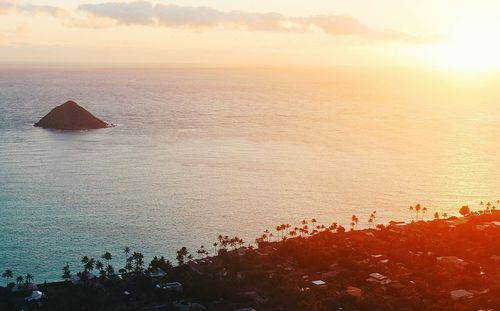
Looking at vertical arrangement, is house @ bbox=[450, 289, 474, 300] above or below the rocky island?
below

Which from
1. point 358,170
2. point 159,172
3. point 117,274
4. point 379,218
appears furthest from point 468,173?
point 117,274

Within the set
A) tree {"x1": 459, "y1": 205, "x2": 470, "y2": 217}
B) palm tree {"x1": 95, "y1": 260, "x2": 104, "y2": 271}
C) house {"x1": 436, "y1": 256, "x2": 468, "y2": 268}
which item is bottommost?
palm tree {"x1": 95, "y1": 260, "x2": 104, "y2": 271}

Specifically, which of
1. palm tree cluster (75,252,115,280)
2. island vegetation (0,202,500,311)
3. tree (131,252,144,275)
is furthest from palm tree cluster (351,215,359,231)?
palm tree cluster (75,252,115,280)

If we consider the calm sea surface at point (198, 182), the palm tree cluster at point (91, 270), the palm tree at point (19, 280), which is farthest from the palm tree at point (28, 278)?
the palm tree cluster at point (91, 270)

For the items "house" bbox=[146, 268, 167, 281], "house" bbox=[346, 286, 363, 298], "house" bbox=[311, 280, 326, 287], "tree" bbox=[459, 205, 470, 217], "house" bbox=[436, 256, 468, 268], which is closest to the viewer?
"house" bbox=[346, 286, 363, 298]

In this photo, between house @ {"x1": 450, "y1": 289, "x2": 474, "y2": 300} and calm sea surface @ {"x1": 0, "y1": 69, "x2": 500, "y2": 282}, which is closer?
house @ {"x1": 450, "y1": 289, "x2": 474, "y2": 300}

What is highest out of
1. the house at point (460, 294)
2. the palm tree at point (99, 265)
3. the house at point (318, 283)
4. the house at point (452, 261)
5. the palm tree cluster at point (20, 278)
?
the house at point (452, 261)

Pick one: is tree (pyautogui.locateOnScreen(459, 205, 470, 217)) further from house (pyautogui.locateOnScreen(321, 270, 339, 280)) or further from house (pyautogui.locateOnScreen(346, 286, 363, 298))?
house (pyautogui.locateOnScreen(346, 286, 363, 298))

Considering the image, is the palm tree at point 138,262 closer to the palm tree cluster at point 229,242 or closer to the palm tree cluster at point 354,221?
the palm tree cluster at point 229,242
